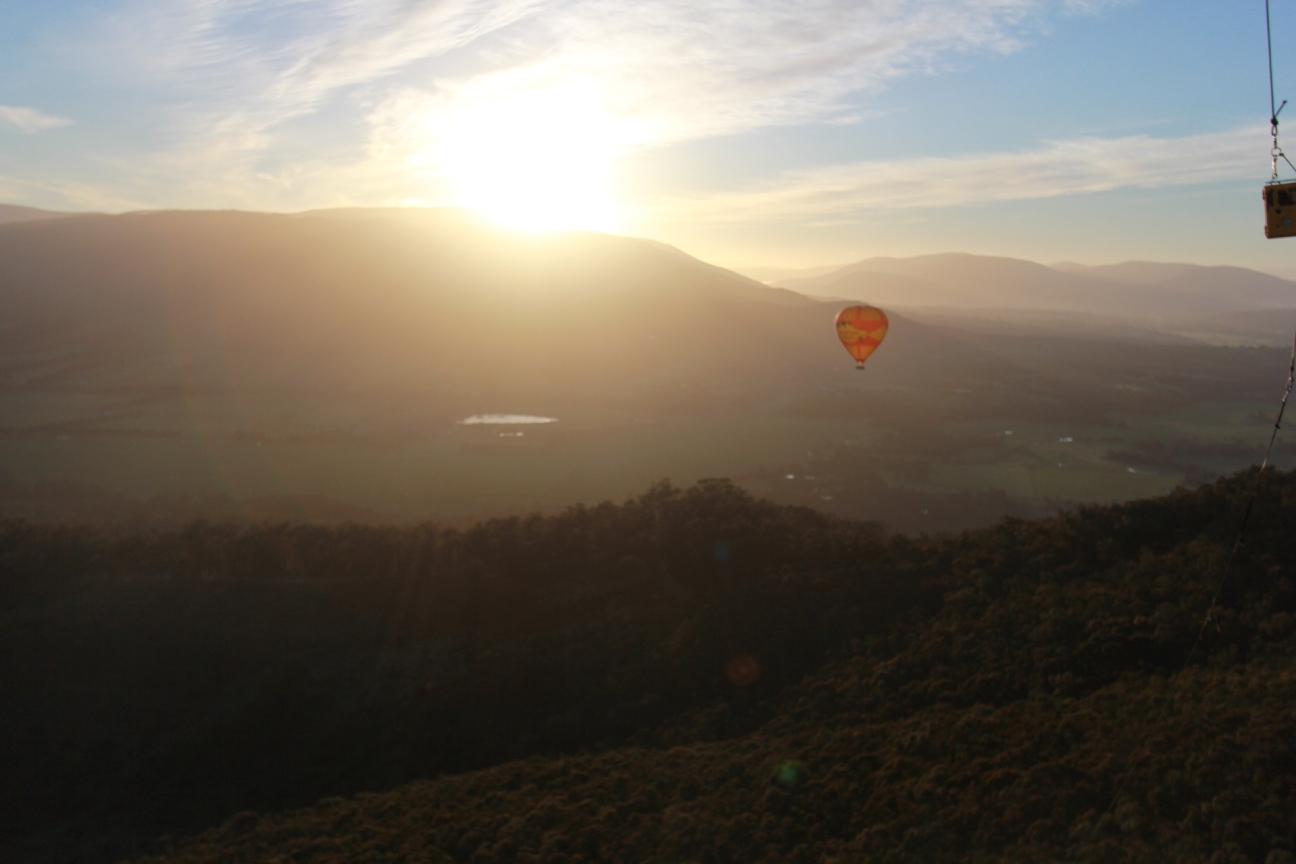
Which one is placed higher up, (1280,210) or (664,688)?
(1280,210)

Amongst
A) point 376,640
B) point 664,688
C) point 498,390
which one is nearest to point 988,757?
point 664,688

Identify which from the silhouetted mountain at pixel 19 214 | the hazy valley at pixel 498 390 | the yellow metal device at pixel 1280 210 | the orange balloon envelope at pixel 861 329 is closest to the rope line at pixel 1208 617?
the yellow metal device at pixel 1280 210

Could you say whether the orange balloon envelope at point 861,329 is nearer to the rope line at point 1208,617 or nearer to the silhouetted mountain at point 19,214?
the rope line at point 1208,617

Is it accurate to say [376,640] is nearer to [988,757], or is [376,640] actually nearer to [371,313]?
[988,757]

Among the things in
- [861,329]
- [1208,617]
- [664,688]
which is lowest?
[664,688]

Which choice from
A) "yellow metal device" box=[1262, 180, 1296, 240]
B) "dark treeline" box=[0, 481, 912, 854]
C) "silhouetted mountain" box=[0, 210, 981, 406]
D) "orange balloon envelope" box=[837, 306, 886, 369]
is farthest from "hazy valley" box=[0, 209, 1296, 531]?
"yellow metal device" box=[1262, 180, 1296, 240]
